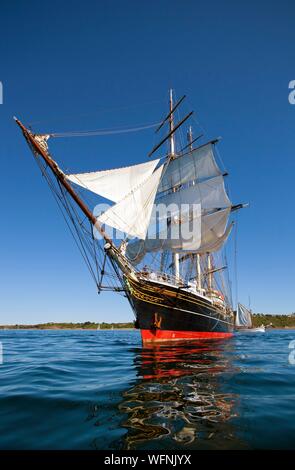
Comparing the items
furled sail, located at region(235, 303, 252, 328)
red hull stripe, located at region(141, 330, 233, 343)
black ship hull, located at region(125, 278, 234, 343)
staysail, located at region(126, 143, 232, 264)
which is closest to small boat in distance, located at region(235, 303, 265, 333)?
furled sail, located at region(235, 303, 252, 328)

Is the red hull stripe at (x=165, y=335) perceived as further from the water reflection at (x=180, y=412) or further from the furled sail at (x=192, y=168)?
the furled sail at (x=192, y=168)

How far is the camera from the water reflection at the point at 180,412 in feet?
12.4

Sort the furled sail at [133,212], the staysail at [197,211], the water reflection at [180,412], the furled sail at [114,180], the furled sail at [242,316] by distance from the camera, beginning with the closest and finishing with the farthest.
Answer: the water reflection at [180,412], the furled sail at [114,180], the furled sail at [133,212], the staysail at [197,211], the furled sail at [242,316]

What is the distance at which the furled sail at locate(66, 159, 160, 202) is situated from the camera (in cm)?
1927

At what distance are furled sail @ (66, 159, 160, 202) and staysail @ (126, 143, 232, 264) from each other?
9602 millimetres

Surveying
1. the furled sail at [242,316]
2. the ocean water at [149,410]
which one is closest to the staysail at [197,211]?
the ocean water at [149,410]

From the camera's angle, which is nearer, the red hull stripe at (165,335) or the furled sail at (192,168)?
the red hull stripe at (165,335)

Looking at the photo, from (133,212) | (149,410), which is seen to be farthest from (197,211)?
(149,410)

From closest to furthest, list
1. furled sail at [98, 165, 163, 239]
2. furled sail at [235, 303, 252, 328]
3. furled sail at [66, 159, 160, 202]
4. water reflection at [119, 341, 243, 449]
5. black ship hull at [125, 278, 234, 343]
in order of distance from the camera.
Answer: water reflection at [119, 341, 243, 449], furled sail at [66, 159, 160, 202], furled sail at [98, 165, 163, 239], black ship hull at [125, 278, 234, 343], furled sail at [235, 303, 252, 328]

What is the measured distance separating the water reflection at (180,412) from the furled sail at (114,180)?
1407 cm

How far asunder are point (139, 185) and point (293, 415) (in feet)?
68.5

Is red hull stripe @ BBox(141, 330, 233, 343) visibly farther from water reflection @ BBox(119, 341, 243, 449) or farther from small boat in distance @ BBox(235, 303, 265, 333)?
small boat in distance @ BBox(235, 303, 265, 333)

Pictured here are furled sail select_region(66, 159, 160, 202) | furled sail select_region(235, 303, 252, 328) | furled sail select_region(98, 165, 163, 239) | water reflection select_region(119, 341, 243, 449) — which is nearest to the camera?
water reflection select_region(119, 341, 243, 449)
